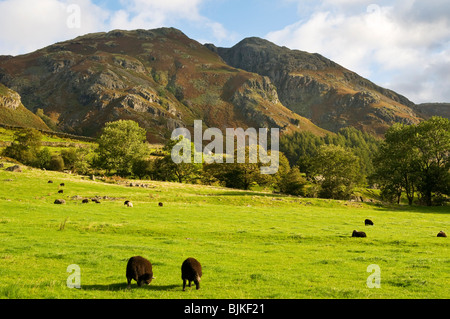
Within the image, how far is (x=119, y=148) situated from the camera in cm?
8881

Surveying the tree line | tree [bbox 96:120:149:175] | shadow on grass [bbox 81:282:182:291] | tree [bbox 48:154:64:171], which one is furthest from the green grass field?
tree [bbox 48:154:64:171]

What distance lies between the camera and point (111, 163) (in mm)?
88250

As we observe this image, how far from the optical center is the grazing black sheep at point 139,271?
1245 centimetres

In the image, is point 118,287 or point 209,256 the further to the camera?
point 209,256

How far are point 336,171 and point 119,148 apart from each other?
204ft

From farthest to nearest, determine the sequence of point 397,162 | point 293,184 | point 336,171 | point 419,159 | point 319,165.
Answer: point 293,184
point 319,165
point 336,171
point 397,162
point 419,159

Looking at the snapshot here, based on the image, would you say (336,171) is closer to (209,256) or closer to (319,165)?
(319,165)

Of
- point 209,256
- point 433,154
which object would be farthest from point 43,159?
point 433,154

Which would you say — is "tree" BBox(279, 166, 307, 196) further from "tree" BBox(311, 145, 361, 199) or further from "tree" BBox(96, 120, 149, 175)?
"tree" BBox(96, 120, 149, 175)

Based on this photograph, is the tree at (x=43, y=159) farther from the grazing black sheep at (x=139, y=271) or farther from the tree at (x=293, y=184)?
the grazing black sheep at (x=139, y=271)

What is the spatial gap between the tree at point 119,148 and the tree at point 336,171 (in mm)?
54401

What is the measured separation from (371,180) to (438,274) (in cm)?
7138

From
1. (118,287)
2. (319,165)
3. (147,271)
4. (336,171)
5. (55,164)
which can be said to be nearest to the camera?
(118,287)
